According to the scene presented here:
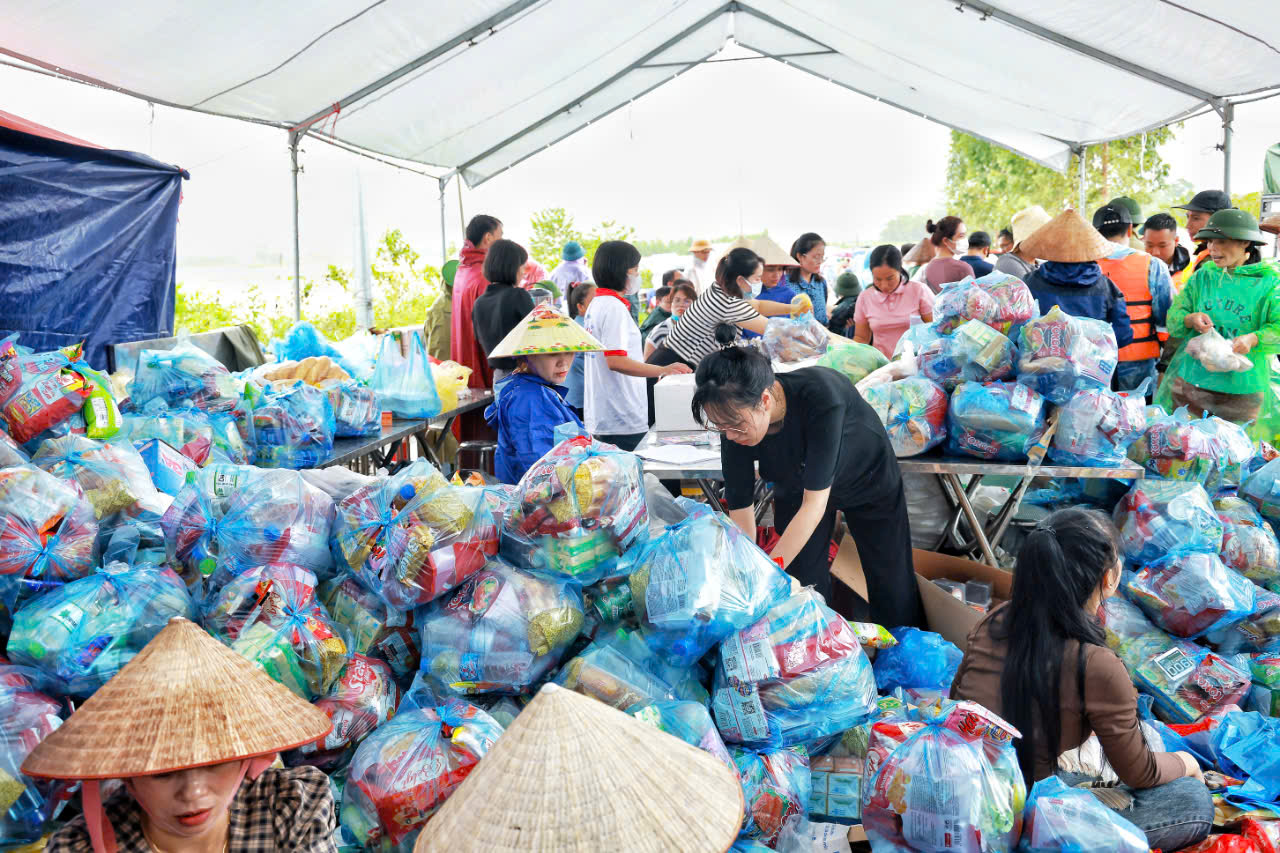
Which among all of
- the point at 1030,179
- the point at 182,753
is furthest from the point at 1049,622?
the point at 1030,179

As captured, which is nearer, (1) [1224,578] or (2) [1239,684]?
(2) [1239,684]

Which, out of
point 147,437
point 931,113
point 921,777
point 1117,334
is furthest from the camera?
point 931,113

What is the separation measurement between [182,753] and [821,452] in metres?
1.82

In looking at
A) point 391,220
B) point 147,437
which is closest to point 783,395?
point 147,437

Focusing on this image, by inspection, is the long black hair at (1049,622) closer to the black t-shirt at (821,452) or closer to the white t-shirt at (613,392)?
the black t-shirt at (821,452)

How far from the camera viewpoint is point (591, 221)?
14.2 meters

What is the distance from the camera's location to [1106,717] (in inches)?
75.4

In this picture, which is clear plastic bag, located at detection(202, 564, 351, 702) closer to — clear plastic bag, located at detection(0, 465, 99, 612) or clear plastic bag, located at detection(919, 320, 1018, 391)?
clear plastic bag, located at detection(0, 465, 99, 612)

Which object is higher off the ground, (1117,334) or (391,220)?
(391,220)

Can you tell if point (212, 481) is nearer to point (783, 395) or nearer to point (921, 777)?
point (783, 395)

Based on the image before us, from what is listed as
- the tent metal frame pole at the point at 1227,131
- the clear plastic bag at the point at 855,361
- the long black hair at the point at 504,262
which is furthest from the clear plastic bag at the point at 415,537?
the tent metal frame pole at the point at 1227,131

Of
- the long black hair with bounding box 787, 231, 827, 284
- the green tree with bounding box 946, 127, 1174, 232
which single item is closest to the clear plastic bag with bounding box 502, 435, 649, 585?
the long black hair with bounding box 787, 231, 827, 284

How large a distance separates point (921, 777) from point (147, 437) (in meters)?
2.95

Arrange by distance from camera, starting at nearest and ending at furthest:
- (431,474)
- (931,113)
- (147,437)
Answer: (431,474), (147,437), (931,113)
